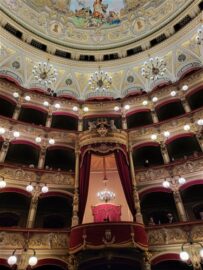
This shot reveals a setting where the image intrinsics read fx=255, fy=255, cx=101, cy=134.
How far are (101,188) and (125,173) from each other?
1.75 m

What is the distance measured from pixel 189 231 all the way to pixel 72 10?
22.4m

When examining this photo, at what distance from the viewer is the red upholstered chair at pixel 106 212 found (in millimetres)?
12250

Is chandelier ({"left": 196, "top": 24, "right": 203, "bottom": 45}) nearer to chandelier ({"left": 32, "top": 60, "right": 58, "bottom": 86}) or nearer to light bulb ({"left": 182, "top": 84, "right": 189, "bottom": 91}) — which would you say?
light bulb ({"left": 182, "top": 84, "right": 189, "bottom": 91})

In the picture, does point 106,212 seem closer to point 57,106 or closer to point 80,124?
point 80,124

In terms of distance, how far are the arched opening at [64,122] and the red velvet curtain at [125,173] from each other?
7.87 meters

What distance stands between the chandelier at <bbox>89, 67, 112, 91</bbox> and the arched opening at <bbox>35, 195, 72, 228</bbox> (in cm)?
1140

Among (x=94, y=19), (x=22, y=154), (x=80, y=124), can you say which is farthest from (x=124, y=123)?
(x=94, y=19)

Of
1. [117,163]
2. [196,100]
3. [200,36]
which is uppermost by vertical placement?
[200,36]

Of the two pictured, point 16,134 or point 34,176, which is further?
point 16,134

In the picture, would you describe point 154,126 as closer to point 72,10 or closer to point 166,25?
point 166,25

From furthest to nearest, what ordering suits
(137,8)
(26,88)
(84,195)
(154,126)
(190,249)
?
(137,8), (26,88), (154,126), (84,195), (190,249)

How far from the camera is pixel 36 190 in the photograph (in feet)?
46.0

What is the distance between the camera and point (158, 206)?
52.7 ft

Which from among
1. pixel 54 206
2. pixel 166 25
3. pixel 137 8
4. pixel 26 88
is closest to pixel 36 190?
pixel 54 206
